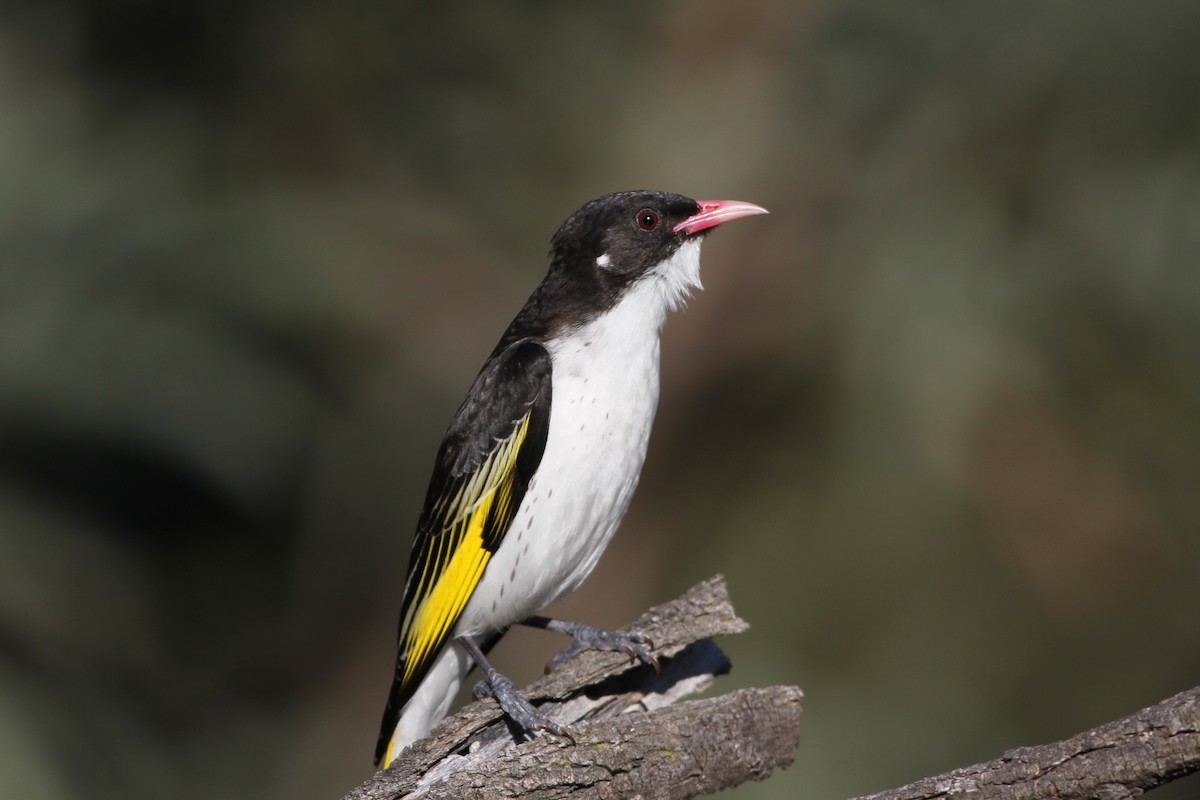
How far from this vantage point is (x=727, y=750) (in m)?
4.40

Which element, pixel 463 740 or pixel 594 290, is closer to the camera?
pixel 463 740

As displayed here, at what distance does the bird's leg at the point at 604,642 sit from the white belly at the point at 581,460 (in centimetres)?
28

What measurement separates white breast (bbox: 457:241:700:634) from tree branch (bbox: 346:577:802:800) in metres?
0.41

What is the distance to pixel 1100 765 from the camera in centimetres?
307

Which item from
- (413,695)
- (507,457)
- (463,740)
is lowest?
(463,740)

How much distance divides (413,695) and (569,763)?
127 cm

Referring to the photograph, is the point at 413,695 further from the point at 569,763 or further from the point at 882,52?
the point at 882,52

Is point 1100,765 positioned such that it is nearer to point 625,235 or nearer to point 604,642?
point 604,642

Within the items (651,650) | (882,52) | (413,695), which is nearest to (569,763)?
(651,650)

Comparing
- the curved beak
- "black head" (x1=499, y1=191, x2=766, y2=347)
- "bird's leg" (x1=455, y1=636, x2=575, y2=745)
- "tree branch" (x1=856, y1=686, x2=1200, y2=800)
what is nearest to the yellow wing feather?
"bird's leg" (x1=455, y1=636, x2=575, y2=745)

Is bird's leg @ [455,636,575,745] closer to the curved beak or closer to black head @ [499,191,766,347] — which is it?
black head @ [499,191,766,347]

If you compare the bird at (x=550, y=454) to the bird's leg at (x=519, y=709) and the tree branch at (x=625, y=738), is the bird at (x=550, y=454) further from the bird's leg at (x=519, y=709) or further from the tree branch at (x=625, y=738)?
the tree branch at (x=625, y=738)

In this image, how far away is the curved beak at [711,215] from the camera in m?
5.21

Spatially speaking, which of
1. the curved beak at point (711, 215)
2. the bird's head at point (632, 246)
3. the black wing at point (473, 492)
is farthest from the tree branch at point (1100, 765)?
the curved beak at point (711, 215)
